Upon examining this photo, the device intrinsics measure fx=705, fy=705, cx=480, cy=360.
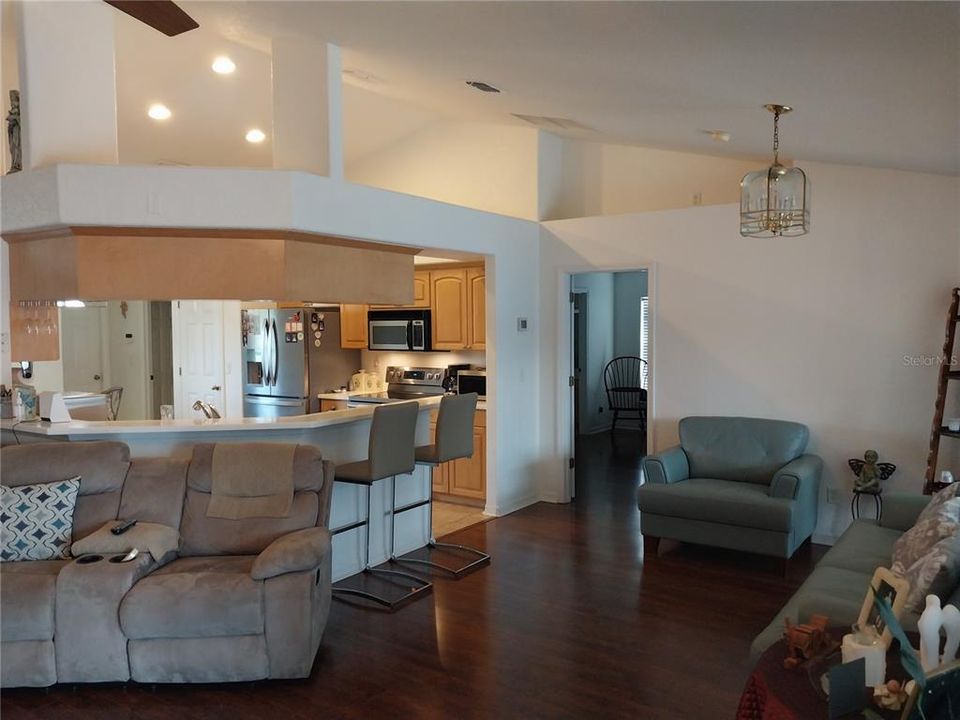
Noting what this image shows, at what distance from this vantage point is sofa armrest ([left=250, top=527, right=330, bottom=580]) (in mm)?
3043

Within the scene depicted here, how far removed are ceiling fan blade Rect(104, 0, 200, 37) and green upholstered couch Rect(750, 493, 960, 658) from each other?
347 centimetres

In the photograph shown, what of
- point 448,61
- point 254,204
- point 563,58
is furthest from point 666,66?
point 254,204

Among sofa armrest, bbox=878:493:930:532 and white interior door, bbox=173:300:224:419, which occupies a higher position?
white interior door, bbox=173:300:224:419

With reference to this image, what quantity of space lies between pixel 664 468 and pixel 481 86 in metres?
2.74

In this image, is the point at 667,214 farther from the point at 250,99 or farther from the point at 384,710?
the point at 384,710

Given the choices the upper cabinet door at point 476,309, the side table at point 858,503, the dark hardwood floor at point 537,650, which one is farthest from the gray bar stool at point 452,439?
the side table at point 858,503

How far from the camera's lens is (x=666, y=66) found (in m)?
2.77

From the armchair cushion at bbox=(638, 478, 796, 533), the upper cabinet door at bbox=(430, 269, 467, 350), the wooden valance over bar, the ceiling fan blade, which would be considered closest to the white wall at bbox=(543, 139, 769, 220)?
the upper cabinet door at bbox=(430, 269, 467, 350)

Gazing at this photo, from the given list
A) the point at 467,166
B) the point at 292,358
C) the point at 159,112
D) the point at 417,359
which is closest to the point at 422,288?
the point at 417,359

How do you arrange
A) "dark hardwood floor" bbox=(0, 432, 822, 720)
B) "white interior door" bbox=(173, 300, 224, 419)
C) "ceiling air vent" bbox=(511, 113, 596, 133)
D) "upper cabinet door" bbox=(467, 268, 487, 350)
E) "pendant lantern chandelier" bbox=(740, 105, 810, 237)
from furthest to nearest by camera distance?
"white interior door" bbox=(173, 300, 224, 419), "upper cabinet door" bbox=(467, 268, 487, 350), "ceiling air vent" bbox=(511, 113, 596, 133), "pendant lantern chandelier" bbox=(740, 105, 810, 237), "dark hardwood floor" bbox=(0, 432, 822, 720)

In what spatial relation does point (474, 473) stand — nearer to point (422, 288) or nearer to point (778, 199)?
point (422, 288)

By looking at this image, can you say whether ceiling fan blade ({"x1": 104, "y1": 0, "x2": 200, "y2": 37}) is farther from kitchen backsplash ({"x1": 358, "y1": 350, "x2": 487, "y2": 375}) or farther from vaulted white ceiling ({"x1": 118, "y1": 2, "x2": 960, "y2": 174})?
kitchen backsplash ({"x1": 358, "y1": 350, "x2": 487, "y2": 375})

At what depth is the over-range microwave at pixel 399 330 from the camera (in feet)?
21.1

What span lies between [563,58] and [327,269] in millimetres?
1938
